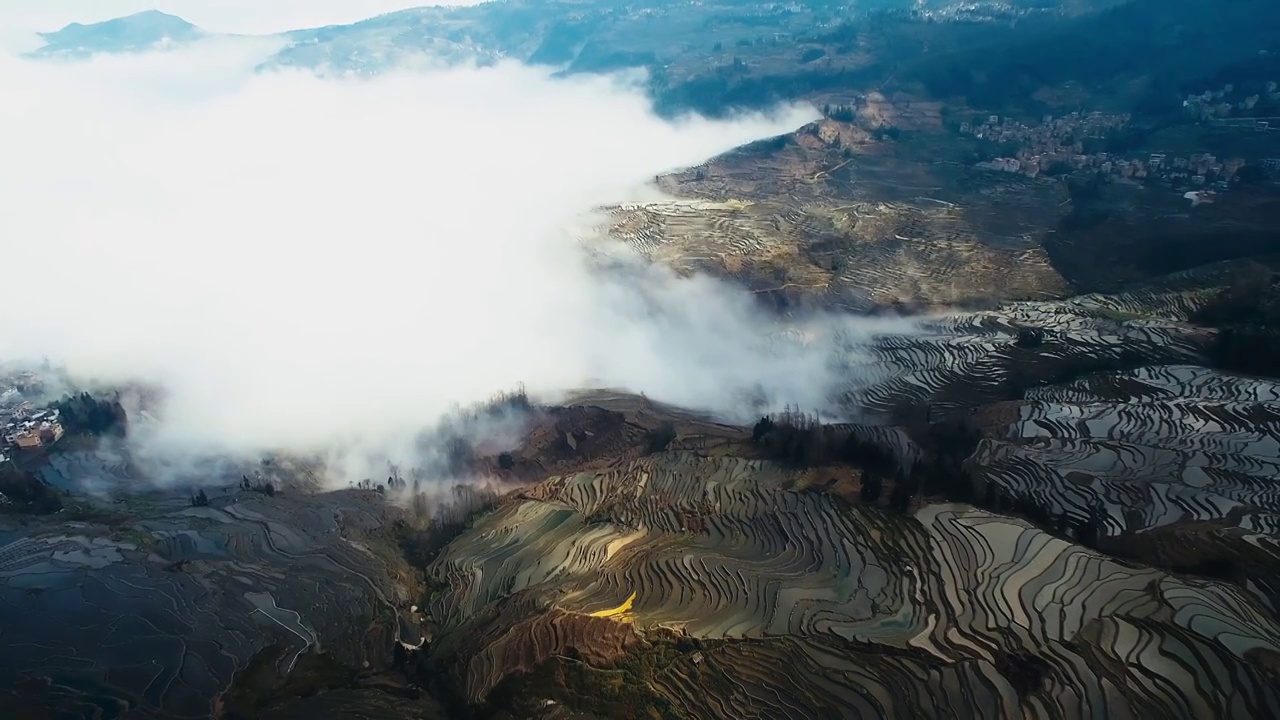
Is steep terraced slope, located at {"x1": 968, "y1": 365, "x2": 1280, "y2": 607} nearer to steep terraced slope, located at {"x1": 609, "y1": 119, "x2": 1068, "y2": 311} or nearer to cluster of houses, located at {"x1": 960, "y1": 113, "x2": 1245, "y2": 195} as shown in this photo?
steep terraced slope, located at {"x1": 609, "y1": 119, "x2": 1068, "y2": 311}

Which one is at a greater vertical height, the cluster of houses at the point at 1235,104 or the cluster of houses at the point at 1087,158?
the cluster of houses at the point at 1235,104

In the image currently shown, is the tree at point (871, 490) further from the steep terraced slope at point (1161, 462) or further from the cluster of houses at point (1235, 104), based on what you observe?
the cluster of houses at point (1235, 104)

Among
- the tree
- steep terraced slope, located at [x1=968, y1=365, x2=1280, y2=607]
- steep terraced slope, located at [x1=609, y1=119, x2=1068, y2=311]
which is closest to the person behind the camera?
steep terraced slope, located at [x1=968, y1=365, x2=1280, y2=607]

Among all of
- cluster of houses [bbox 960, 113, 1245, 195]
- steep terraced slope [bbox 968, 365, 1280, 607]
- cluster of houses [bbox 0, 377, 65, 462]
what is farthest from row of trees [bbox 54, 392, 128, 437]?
cluster of houses [bbox 960, 113, 1245, 195]

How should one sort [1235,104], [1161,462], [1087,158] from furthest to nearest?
1. [1235,104]
2. [1087,158]
3. [1161,462]

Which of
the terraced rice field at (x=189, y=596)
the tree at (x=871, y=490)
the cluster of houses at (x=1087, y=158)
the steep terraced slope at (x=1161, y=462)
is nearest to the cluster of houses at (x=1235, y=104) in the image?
the cluster of houses at (x=1087, y=158)

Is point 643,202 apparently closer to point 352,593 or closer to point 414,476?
point 414,476

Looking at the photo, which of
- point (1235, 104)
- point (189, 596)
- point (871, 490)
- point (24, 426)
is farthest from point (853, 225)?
point (24, 426)

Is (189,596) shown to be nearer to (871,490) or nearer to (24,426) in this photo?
(24,426)

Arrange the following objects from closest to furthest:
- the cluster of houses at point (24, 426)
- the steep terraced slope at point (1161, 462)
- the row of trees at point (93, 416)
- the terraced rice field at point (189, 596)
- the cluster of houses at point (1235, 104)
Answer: the terraced rice field at point (189, 596) < the steep terraced slope at point (1161, 462) < the cluster of houses at point (24, 426) < the row of trees at point (93, 416) < the cluster of houses at point (1235, 104)

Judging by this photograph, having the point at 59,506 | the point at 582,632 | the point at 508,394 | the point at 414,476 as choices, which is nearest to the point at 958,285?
the point at 508,394

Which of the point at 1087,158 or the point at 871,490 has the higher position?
the point at 1087,158
